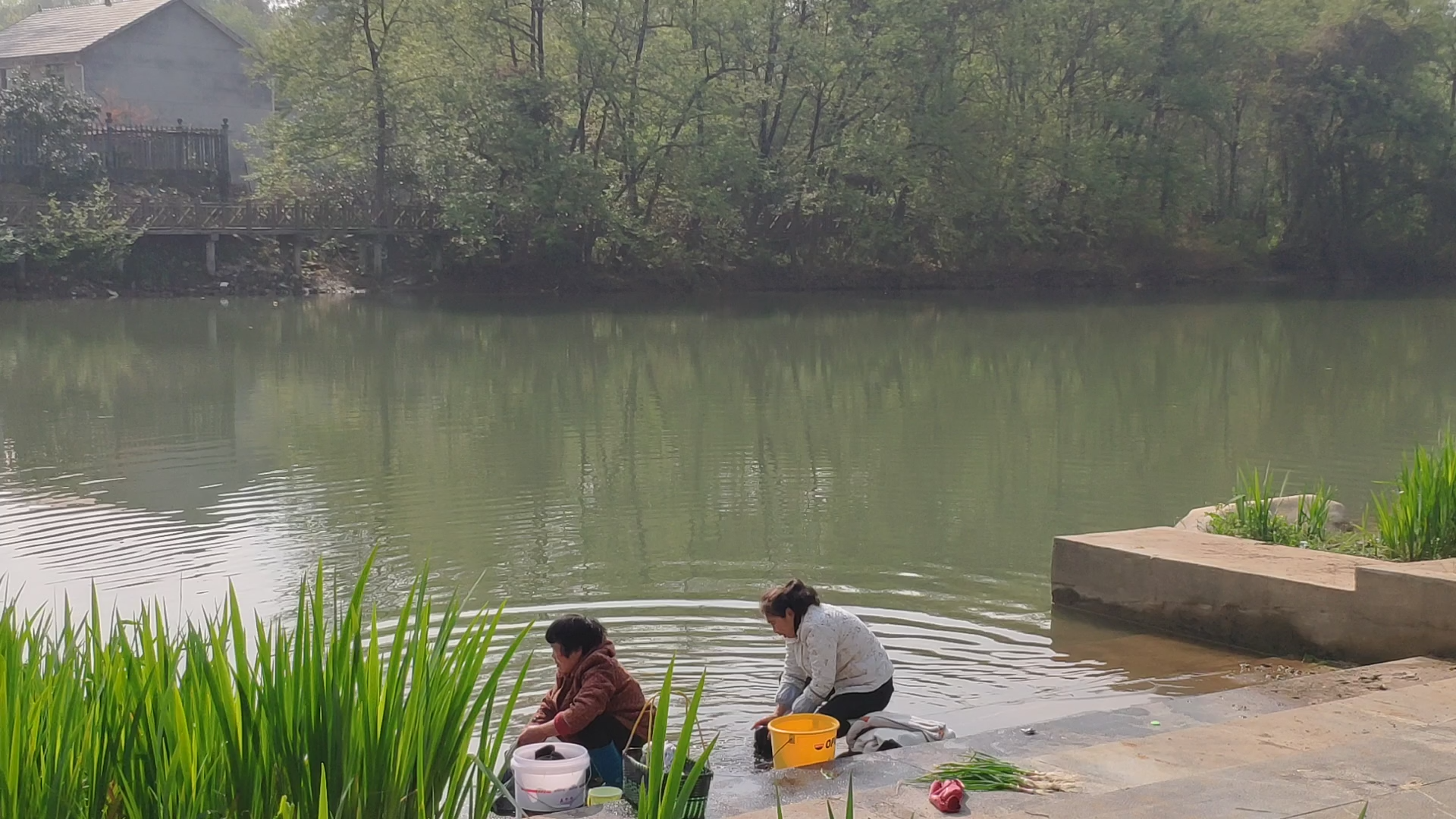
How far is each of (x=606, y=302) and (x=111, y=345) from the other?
1445cm

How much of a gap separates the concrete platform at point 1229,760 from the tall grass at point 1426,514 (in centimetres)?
142

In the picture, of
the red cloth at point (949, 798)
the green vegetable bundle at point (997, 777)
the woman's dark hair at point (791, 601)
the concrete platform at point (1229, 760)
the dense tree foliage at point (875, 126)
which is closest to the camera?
the concrete platform at point (1229, 760)

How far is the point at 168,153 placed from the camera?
41094 mm

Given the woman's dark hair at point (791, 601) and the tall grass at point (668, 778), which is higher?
the tall grass at point (668, 778)

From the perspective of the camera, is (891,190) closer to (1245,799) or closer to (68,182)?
(68,182)

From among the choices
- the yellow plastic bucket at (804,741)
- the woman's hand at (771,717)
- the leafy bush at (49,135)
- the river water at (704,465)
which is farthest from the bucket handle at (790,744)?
the leafy bush at (49,135)

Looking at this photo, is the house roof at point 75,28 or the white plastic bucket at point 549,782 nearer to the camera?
the white plastic bucket at point 549,782

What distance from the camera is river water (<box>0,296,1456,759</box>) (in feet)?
31.2

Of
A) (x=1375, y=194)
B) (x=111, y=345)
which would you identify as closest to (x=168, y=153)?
(x=111, y=345)

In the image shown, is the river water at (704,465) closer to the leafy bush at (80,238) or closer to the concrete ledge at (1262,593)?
the concrete ledge at (1262,593)

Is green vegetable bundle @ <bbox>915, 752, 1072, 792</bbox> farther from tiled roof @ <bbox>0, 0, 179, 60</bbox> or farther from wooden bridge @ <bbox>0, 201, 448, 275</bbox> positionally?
tiled roof @ <bbox>0, 0, 179, 60</bbox>

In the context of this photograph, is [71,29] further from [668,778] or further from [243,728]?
[668,778]

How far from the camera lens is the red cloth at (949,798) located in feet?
15.9

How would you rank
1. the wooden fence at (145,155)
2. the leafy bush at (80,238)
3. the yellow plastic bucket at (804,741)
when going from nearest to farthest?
1. the yellow plastic bucket at (804,741)
2. the leafy bush at (80,238)
3. the wooden fence at (145,155)
